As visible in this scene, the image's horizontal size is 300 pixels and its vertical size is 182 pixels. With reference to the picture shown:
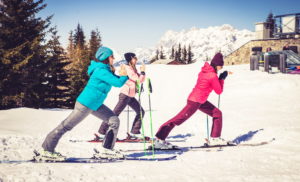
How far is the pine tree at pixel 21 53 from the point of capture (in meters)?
18.1

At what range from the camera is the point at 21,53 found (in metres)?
19.0

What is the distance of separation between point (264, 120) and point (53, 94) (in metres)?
21.7

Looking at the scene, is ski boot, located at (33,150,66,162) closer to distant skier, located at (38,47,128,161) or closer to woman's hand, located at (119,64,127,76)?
distant skier, located at (38,47,128,161)

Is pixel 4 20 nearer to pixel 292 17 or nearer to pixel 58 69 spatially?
pixel 58 69

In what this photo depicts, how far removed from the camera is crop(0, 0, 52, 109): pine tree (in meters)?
18.1

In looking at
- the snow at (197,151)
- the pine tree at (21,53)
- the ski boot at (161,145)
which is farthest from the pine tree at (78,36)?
the ski boot at (161,145)

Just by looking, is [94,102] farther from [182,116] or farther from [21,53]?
[21,53]

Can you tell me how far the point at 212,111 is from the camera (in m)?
5.47

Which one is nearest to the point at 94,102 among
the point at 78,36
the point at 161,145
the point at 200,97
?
the point at 161,145

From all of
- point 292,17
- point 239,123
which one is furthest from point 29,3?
point 292,17

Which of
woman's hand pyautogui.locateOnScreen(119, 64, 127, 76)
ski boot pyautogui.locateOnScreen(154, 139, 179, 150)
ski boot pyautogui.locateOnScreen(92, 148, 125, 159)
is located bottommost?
ski boot pyautogui.locateOnScreen(154, 139, 179, 150)

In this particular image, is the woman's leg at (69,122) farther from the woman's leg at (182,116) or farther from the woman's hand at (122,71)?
the woman's leg at (182,116)

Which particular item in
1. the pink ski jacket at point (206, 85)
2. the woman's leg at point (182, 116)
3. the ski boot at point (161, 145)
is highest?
the pink ski jacket at point (206, 85)

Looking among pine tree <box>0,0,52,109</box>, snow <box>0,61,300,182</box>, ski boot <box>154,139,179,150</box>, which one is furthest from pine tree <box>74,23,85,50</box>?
ski boot <box>154,139,179,150</box>
